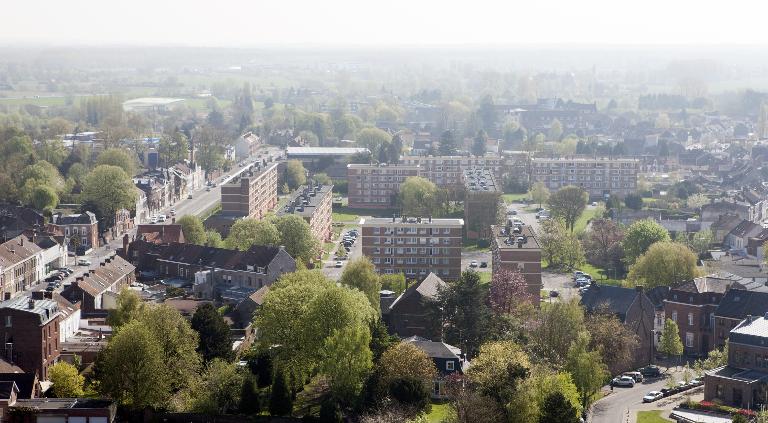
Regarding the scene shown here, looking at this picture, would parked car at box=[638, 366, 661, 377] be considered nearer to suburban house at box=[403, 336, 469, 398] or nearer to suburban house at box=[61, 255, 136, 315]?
suburban house at box=[403, 336, 469, 398]

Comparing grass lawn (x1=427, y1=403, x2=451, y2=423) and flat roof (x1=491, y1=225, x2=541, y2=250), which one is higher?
flat roof (x1=491, y1=225, x2=541, y2=250)

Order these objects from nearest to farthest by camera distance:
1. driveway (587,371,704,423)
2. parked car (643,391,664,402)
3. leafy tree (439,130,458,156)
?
1. driveway (587,371,704,423)
2. parked car (643,391,664,402)
3. leafy tree (439,130,458,156)

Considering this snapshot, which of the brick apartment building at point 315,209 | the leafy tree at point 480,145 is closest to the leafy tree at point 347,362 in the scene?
the brick apartment building at point 315,209

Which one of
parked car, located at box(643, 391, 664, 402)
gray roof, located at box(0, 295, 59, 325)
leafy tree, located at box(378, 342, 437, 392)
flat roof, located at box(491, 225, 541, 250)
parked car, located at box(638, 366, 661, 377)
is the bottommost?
parked car, located at box(638, 366, 661, 377)

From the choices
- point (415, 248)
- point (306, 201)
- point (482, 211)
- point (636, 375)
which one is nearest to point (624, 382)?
point (636, 375)

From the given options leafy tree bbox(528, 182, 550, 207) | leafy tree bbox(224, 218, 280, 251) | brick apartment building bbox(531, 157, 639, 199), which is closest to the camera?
leafy tree bbox(224, 218, 280, 251)

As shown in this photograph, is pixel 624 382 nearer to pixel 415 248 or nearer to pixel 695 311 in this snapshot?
pixel 695 311

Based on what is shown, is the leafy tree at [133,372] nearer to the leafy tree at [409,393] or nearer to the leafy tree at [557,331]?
the leafy tree at [409,393]

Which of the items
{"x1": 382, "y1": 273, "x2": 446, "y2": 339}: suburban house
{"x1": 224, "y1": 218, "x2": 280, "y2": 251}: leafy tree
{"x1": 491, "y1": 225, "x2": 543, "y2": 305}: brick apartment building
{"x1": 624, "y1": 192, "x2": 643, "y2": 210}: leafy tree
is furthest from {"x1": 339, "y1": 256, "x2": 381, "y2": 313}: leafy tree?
{"x1": 624, "y1": 192, "x2": 643, "y2": 210}: leafy tree
